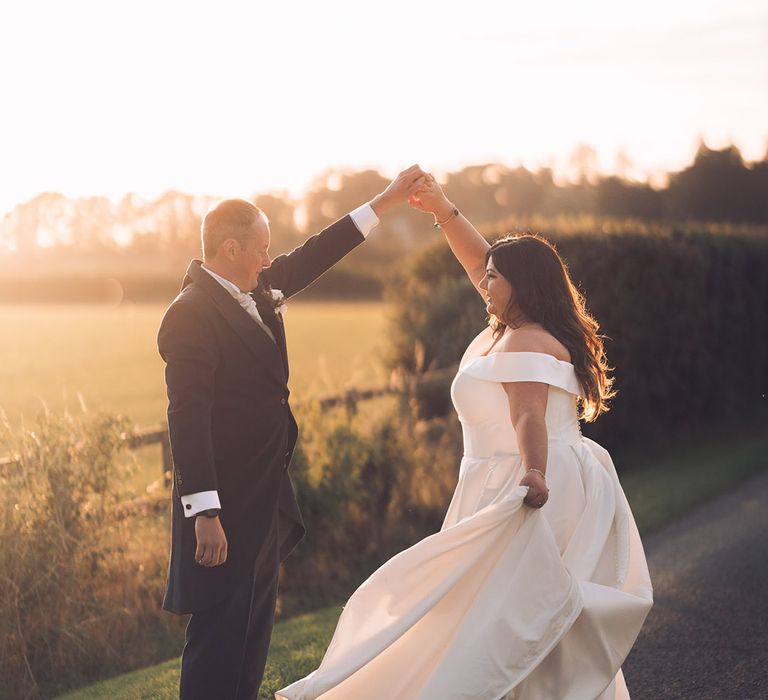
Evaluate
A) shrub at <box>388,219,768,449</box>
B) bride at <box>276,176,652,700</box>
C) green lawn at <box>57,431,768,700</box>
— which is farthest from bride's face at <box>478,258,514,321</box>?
shrub at <box>388,219,768,449</box>

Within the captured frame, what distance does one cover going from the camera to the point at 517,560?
3.57 metres

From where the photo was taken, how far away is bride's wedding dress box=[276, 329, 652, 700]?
11.4ft

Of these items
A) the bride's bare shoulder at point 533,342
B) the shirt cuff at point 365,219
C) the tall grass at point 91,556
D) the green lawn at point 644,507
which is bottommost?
the green lawn at point 644,507

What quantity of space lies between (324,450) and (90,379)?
791 inches

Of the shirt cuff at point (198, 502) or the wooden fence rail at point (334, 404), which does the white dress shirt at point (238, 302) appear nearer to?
the shirt cuff at point (198, 502)

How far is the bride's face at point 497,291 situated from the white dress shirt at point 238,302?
2.45 ft

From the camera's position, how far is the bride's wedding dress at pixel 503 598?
3461 mm

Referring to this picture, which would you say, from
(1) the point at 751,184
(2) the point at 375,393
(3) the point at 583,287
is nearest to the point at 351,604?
(2) the point at 375,393

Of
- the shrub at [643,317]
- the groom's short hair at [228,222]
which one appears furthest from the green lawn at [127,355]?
the groom's short hair at [228,222]

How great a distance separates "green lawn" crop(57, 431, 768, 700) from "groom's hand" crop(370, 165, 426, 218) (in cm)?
242

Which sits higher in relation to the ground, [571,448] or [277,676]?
[571,448]

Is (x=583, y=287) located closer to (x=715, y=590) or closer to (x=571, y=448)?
(x=715, y=590)

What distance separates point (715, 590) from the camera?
6.29 m

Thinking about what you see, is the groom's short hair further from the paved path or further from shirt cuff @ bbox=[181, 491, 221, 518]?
the paved path
